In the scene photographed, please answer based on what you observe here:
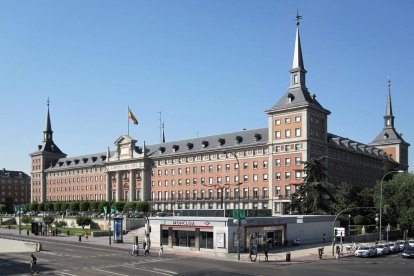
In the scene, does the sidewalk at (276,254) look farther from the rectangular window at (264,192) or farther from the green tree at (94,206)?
the green tree at (94,206)

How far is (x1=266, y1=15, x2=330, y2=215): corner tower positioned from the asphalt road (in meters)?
42.4

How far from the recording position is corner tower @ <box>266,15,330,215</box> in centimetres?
9656

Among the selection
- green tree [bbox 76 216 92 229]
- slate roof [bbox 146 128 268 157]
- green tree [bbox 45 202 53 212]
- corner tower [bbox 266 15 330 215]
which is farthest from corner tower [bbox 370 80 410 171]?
green tree [bbox 45 202 53 212]

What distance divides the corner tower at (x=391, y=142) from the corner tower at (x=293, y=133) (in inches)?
1895

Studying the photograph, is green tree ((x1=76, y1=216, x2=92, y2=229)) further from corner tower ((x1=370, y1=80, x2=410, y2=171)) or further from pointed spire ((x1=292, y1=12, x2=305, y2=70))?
corner tower ((x1=370, y1=80, x2=410, y2=171))

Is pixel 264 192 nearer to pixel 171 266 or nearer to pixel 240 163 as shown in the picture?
pixel 240 163

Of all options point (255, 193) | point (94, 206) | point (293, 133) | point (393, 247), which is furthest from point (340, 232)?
point (94, 206)

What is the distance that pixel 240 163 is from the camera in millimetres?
108875

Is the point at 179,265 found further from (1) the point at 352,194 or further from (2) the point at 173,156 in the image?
(2) the point at 173,156

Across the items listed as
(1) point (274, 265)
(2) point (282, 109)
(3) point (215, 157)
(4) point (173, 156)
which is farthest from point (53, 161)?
(1) point (274, 265)

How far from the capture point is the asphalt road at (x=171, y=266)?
3981cm

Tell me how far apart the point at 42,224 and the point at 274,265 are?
59.1 meters

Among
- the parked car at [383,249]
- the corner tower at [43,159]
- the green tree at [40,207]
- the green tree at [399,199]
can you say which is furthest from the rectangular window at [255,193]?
the corner tower at [43,159]

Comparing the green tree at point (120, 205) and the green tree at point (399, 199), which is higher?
the green tree at point (399, 199)
